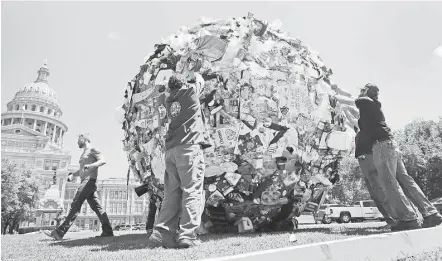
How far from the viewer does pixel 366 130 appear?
15.7ft

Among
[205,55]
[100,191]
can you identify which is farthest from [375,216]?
[100,191]

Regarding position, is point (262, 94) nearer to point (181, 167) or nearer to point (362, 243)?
point (181, 167)

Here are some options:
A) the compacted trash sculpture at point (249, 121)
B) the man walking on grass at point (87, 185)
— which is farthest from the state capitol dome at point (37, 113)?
the compacted trash sculpture at point (249, 121)

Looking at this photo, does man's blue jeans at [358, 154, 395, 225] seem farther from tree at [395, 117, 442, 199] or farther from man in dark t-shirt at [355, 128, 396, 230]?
tree at [395, 117, 442, 199]

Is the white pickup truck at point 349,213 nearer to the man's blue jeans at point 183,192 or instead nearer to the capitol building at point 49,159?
the man's blue jeans at point 183,192

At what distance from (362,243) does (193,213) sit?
150 cm

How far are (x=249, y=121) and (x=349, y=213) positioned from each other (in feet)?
64.4

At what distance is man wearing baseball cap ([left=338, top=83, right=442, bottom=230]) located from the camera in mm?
4406

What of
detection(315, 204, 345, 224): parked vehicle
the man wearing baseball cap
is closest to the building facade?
detection(315, 204, 345, 224): parked vehicle

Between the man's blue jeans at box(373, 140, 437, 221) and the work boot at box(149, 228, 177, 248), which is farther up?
the man's blue jeans at box(373, 140, 437, 221)

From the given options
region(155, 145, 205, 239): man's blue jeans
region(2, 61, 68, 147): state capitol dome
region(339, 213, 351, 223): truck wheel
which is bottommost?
region(339, 213, 351, 223): truck wheel

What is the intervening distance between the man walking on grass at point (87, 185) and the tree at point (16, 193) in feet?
92.1

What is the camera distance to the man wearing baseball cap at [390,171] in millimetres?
4406

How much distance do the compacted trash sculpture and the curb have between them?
1398mm
